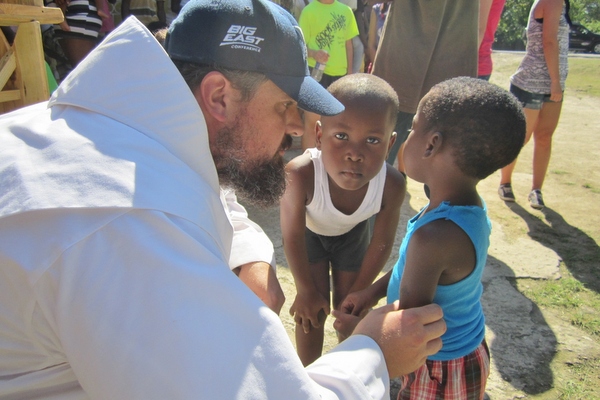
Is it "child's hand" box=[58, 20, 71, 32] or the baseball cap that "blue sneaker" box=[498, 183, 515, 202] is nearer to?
the baseball cap

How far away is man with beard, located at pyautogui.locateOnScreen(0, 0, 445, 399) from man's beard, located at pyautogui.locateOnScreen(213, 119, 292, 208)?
→ 26 centimetres

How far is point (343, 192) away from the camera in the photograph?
2.40 m

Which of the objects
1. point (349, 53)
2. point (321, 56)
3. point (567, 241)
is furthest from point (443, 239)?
point (349, 53)

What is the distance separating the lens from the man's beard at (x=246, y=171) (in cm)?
146

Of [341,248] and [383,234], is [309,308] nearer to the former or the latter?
[341,248]

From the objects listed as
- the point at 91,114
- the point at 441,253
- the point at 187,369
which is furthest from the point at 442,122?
the point at 187,369

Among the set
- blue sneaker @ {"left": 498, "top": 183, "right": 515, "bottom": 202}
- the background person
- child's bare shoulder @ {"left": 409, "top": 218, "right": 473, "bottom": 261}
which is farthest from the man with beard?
blue sneaker @ {"left": 498, "top": 183, "right": 515, "bottom": 202}

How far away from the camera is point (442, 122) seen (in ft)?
5.93

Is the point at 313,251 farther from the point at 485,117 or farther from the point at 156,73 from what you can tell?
the point at 156,73

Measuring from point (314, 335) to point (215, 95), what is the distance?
1.46 m

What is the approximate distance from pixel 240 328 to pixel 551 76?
432cm

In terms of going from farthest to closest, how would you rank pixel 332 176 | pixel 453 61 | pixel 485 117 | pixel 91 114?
1. pixel 453 61
2. pixel 332 176
3. pixel 485 117
4. pixel 91 114

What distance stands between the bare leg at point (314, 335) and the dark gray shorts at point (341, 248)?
72 mm

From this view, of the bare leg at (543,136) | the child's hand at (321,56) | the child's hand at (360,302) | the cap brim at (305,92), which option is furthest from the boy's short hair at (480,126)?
the child's hand at (321,56)
